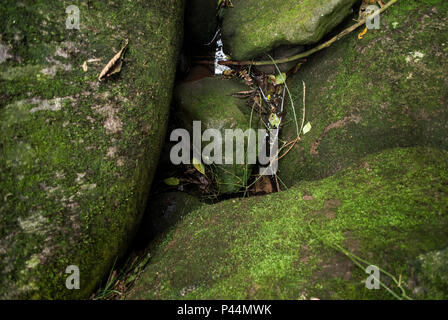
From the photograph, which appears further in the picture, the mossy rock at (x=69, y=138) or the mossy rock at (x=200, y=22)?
the mossy rock at (x=200, y=22)

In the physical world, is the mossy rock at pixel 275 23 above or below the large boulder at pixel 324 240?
above

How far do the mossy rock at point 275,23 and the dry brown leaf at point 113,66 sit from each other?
1245 millimetres

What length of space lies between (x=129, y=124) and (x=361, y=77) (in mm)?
1854

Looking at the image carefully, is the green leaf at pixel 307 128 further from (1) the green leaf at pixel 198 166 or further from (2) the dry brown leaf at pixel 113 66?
(2) the dry brown leaf at pixel 113 66

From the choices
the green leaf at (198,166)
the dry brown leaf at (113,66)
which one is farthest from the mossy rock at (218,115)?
the dry brown leaf at (113,66)

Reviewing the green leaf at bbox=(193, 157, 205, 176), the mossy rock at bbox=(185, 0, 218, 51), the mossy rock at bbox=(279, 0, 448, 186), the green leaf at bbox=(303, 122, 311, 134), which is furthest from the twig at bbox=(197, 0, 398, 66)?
the green leaf at bbox=(193, 157, 205, 176)

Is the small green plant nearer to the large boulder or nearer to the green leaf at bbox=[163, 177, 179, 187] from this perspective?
the large boulder

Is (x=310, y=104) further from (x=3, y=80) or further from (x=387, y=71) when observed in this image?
(x=3, y=80)

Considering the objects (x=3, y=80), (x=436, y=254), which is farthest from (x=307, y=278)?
(x=3, y=80)

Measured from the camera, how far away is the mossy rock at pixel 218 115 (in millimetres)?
2611

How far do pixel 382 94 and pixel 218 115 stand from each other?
4.47 feet

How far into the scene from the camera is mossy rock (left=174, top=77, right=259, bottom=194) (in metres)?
2.61

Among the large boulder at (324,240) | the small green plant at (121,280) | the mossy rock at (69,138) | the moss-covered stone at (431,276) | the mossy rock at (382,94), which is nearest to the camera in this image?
the moss-covered stone at (431,276)

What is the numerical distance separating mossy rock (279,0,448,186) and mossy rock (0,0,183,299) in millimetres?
1417
